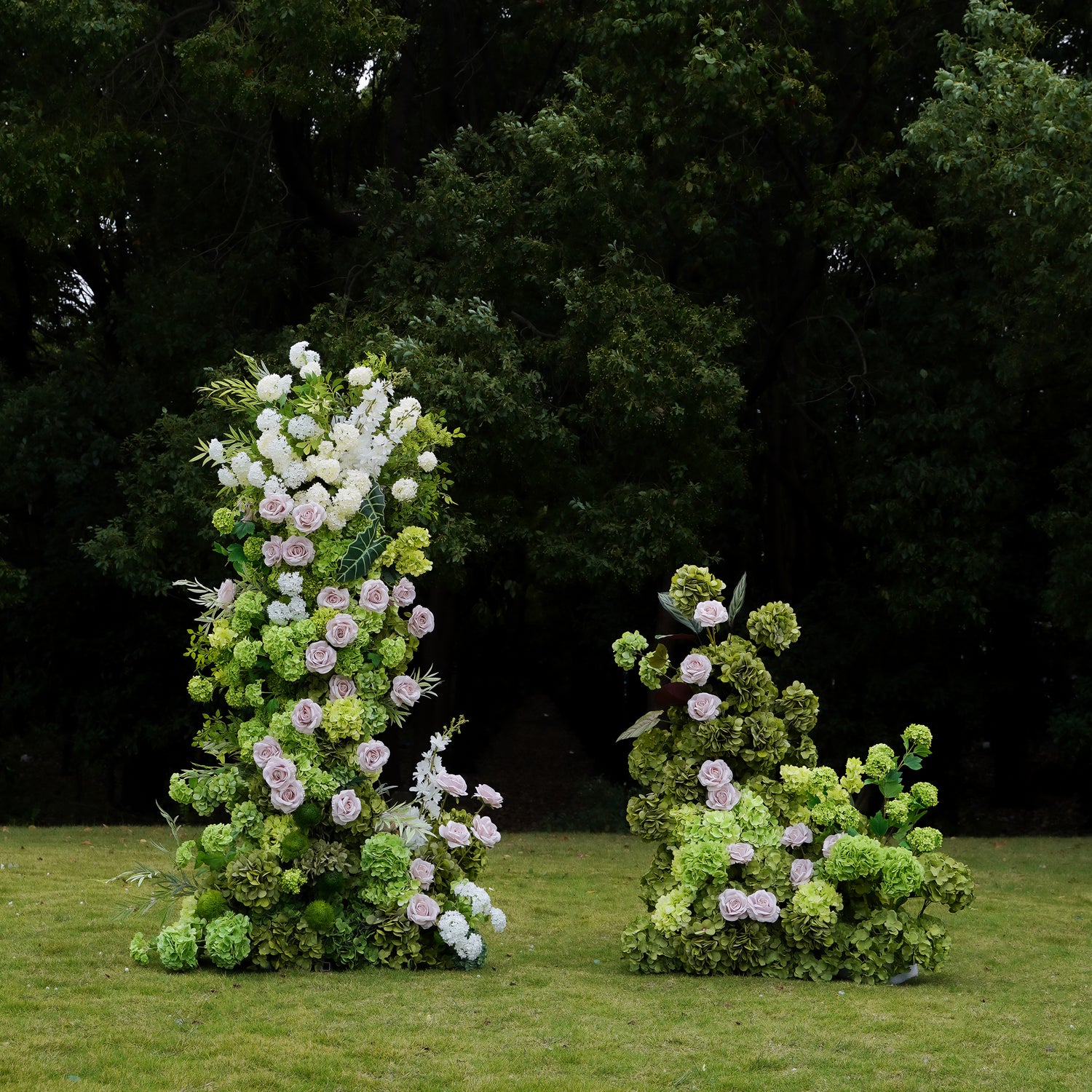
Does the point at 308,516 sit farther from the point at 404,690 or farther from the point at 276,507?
the point at 404,690

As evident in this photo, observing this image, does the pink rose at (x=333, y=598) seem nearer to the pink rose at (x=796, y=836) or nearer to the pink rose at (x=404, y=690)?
the pink rose at (x=404, y=690)

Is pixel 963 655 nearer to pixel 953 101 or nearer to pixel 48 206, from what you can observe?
pixel 953 101

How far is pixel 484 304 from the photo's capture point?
41.9 feet

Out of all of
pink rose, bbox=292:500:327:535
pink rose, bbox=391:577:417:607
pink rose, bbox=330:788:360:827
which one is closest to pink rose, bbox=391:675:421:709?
→ pink rose, bbox=391:577:417:607

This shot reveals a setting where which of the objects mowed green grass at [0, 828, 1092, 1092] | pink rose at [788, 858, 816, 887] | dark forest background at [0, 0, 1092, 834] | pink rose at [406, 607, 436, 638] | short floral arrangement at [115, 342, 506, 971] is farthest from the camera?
dark forest background at [0, 0, 1092, 834]

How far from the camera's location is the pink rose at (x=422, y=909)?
265 inches

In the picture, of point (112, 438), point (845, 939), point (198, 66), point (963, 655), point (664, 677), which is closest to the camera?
point (845, 939)

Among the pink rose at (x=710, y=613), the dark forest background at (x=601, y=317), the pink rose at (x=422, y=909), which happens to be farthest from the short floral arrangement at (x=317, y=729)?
the dark forest background at (x=601, y=317)

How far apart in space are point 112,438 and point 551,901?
358 inches

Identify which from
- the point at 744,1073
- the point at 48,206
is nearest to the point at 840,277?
the point at 48,206

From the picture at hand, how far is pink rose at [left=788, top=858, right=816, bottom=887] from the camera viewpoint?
6.84 meters

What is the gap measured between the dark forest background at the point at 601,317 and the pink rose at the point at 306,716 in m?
5.59

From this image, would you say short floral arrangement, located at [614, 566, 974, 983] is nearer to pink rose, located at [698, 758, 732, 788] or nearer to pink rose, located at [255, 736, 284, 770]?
pink rose, located at [698, 758, 732, 788]

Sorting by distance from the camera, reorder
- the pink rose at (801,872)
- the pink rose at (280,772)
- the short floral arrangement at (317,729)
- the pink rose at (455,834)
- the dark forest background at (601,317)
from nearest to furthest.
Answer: the pink rose at (280,772), the short floral arrangement at (317,729), the pink rose at (801,872), the pink rose at (455,834), the dark forest background at (601,317)
